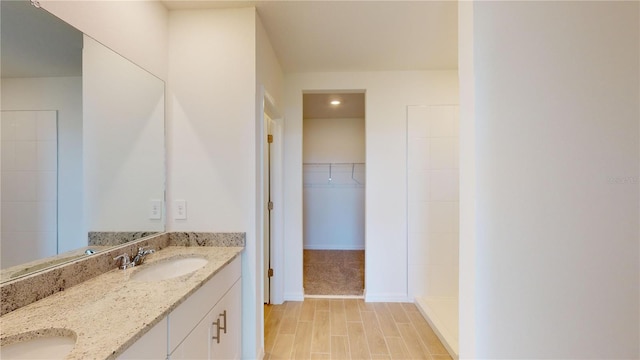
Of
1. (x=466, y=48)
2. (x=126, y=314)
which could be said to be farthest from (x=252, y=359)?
(x=466, y=48)

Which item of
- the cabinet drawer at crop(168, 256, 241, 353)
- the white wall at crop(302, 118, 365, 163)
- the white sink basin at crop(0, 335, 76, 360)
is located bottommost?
the cabinet drawer at crop(168, 256, 241, 353)

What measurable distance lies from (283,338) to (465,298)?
1.53 metres

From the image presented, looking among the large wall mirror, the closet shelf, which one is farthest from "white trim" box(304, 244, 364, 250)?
the large wall mirror

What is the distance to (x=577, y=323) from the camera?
1111 millimetres

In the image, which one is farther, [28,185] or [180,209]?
[180,209]

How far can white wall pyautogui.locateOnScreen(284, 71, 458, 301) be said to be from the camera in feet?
8.89

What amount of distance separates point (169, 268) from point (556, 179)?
2.08 m

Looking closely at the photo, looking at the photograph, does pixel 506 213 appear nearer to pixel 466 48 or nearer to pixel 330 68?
pixel 466 48

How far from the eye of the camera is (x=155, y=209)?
163 centimetres

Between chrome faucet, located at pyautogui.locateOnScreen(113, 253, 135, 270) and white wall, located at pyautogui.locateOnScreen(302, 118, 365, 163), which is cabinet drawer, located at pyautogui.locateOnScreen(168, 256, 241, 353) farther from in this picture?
white wall, located at pyautogui.locateOnScreen(302, 118, 365, 163)

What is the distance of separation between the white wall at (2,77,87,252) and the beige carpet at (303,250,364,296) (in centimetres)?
231

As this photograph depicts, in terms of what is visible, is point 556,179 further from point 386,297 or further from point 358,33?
point 386,297

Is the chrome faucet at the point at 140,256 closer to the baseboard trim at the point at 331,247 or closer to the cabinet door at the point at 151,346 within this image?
the cabinet door at the point at 151,346

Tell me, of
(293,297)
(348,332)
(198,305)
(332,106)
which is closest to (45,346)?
(198,305)
